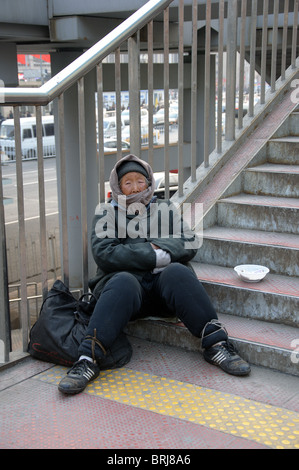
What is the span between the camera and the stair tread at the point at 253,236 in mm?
3418

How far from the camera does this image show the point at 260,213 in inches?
147

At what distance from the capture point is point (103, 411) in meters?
2.53

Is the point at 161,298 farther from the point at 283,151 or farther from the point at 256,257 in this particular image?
the point at 283,151

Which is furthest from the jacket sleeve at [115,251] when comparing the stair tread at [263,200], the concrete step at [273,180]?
the concrete step at [273,180]

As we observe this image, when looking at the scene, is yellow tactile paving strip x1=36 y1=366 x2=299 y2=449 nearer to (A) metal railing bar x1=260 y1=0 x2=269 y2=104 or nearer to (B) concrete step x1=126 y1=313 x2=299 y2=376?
(B) concrete step x1=126 y1=313 x2=299 y2=376

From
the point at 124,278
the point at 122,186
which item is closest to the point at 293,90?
the point at 122,186

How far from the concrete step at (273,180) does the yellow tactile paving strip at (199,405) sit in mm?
1720

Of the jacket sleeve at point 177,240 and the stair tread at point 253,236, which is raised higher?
the jacket sleeve at point 177,240

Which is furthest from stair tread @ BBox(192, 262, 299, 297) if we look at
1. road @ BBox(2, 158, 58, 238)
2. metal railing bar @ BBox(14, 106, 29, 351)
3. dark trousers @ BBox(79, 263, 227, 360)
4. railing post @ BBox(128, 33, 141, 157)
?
road @ BBox(2, 158, 58, 238)

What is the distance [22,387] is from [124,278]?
0.74 metres

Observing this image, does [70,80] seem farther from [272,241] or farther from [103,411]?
[103,411]

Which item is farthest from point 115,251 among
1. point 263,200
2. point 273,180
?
point 273,180

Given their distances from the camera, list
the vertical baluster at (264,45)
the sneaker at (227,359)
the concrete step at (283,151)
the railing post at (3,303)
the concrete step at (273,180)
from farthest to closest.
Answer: the vertical baluster at (264,45), the concrete step at (283,151), the concrete step at (273,180), the railing post at (3,303), the sneaker at (227,359)

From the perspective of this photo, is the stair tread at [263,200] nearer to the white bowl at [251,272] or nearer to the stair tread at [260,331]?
the white bowl at [251,272]
